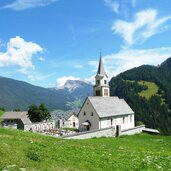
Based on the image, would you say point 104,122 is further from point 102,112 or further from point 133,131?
point 133,131

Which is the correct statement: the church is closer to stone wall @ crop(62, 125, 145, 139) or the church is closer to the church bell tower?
the church bell tower

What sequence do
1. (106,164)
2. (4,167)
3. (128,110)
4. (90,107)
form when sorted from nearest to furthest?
(4,167) → (106,164) → (90,107) → (128,110)

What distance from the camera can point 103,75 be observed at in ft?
277

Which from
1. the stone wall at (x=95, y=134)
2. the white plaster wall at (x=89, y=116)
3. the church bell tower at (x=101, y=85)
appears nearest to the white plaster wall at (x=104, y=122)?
the white plaster wall at (x=89, y=116)

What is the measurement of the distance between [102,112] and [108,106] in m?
4.57

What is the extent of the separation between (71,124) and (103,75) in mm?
51798

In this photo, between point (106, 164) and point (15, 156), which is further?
point (106, 164)

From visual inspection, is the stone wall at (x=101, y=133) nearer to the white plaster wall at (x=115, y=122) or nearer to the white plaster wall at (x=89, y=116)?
the white plaster wall at (x=115, y=122)

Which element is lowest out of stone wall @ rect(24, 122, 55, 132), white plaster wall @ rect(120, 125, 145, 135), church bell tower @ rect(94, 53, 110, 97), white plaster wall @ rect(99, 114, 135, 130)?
white plaster wall @ rect(120, 125, 145, 135)

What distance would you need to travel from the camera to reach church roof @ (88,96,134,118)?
69750mm

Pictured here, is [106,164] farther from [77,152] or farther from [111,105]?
[111,105]

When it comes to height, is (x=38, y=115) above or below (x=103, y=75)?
below

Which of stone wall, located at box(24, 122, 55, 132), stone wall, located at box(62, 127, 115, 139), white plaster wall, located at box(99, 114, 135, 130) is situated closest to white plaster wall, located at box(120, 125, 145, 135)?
stone wall, located at box(62, 127, 115, 139)

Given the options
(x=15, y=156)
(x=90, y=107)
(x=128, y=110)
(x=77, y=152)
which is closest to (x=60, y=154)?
(x=77, y=152)
